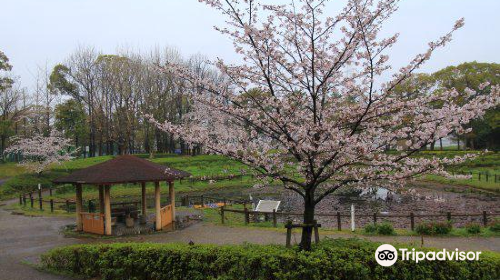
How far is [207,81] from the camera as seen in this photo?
22.9 ft

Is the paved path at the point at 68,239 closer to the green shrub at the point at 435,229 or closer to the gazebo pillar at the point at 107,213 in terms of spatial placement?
the green shrub at the point at 435,229

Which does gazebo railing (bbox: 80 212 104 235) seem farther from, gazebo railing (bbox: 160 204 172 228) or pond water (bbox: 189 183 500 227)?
pond water (bbox: 189 183 500 227)

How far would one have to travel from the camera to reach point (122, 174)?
14141 mm

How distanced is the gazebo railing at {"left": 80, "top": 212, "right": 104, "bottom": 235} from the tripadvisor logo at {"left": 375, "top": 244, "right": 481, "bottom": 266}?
11.0 metres

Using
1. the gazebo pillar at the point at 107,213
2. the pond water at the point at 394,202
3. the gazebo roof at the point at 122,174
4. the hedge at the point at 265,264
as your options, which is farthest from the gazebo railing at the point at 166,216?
the hedge at the point at 265,264

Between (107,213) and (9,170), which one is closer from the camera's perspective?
(107,213)

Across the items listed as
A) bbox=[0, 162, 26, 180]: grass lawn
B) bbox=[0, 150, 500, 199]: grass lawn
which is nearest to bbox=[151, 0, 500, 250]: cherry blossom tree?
bbox=[0, 150, 500, 199]: grass lawn

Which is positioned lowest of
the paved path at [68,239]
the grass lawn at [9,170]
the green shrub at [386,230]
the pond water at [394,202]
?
the pond water at [394,202]

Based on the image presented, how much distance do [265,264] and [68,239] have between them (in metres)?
10.0

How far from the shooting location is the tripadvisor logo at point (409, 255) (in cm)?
641

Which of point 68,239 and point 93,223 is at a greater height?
point 93,223

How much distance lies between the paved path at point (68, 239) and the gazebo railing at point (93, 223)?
2.90ft

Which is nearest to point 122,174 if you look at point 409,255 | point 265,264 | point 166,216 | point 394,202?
point 166,216

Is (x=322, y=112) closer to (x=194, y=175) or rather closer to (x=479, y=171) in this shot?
(x=194, y=175)
